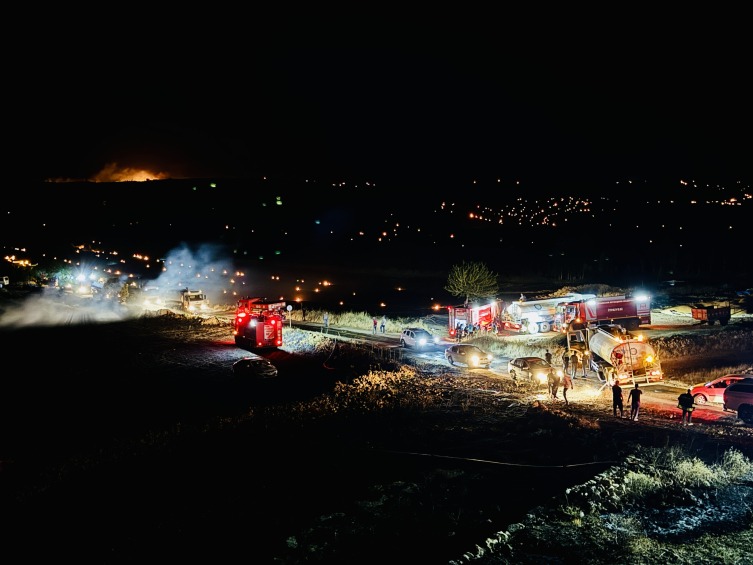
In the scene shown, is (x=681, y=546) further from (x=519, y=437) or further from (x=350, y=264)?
(x=350, y=264)

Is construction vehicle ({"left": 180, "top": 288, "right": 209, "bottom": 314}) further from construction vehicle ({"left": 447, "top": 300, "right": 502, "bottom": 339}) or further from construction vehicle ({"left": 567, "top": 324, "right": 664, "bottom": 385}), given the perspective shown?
construction vehicle ({"left": 567, "top": 324, "right": 664, "bottom": 385})

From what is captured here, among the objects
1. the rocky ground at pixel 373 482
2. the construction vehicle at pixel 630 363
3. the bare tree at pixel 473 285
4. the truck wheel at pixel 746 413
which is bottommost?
the rocky ground at pixel 373 482

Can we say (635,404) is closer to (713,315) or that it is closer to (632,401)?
(632,401)

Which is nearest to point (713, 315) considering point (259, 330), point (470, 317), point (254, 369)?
point (470, 317)

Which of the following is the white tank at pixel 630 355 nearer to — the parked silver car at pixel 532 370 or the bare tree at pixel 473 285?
the parked silver car at pixel 532 370

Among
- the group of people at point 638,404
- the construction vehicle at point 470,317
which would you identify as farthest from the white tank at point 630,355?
the construction vehicle at point 470,317

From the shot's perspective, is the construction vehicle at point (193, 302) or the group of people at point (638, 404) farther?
the construction vehicle at point (193, 302)

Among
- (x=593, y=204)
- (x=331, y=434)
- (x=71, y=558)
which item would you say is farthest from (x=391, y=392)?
(x=593, y=204)

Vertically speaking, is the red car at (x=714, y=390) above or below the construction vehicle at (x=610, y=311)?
below

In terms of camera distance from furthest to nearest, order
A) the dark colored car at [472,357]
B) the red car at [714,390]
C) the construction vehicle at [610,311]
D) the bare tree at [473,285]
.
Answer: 1. the bare tree at [473,285]
2. the construction vehicle at [610,311]
3. the dark colored car at [472,357]
4. the red car at [714,390]
